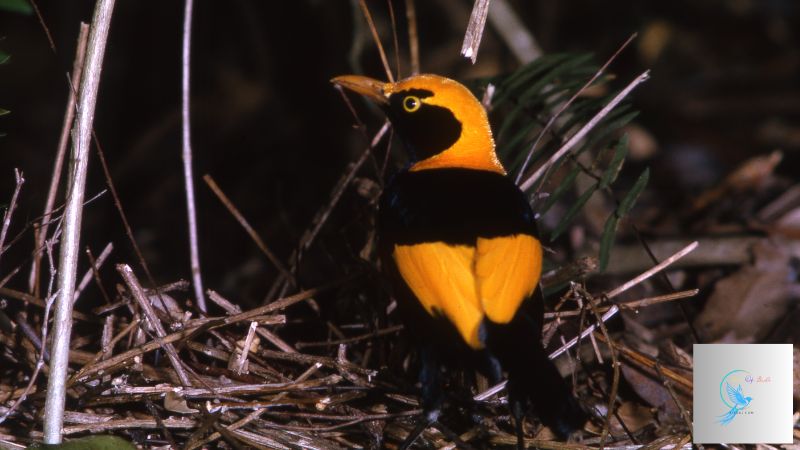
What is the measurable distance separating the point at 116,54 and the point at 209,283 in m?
1.61

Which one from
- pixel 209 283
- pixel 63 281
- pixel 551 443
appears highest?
pixel 63 281

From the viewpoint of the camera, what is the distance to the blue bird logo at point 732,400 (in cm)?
262

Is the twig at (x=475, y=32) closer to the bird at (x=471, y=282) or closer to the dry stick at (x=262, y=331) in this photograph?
the bird at (x=471, y=282)

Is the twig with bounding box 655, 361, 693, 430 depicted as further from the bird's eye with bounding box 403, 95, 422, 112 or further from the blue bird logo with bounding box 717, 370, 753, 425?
the bird's eye with bounding box 403, 95, 422, 112

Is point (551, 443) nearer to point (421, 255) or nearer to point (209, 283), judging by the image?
point (421, 255)

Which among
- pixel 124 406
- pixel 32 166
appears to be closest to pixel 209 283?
pixel 32 166

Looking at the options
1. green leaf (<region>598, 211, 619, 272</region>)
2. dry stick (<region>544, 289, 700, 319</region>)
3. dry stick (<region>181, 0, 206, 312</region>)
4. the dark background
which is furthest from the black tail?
the dark background

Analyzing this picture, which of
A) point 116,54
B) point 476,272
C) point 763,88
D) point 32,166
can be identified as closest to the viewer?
point 476,272

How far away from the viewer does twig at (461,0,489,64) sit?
7.53 feet

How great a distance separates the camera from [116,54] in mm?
5629

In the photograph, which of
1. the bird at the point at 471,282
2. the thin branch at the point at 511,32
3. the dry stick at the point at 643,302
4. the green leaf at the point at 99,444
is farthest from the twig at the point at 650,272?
the thin branch at the point at 511,32

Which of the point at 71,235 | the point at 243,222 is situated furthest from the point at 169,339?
the point at 243,222

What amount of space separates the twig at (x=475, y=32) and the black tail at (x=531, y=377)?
2.25 ft

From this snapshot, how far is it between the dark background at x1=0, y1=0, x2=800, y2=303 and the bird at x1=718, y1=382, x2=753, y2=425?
196 cm
